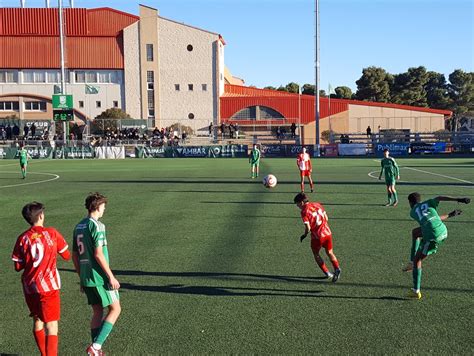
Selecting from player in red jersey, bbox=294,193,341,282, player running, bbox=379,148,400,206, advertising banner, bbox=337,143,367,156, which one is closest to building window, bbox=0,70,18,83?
advertising banner, bbox=337,143,367,156

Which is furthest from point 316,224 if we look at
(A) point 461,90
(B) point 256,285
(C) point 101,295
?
(A) point 461,90

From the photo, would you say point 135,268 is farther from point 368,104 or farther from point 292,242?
point 368,104

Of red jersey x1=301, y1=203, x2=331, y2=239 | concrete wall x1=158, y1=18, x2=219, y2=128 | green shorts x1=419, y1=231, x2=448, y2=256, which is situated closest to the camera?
green shorts x1=419, y1=231, x2=448, y2=256

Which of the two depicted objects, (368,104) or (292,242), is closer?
(292,242)

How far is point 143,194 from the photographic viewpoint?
21016 millimetres

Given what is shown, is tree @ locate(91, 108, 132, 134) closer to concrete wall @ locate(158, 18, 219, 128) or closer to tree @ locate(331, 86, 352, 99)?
concrete wall @ locate(158, 18, 219, 128)

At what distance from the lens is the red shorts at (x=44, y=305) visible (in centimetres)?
567

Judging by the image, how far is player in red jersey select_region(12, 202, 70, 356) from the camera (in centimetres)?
565

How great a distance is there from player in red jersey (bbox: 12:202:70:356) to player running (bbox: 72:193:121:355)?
0.28 metres

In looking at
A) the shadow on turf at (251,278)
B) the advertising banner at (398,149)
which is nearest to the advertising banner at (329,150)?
the advertising banner at (398,149)

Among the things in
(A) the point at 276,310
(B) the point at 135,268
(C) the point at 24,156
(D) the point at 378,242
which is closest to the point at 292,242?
(D) the point at 378,242

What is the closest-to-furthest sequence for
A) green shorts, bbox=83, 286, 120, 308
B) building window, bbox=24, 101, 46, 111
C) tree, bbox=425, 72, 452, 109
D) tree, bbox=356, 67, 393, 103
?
green shorts, bbox=83, 286, 120, 308
building window, bbox=24, 101, 46, 111
tree, bbox=356, 67, 393, 103
tree, bbox=425, 72, 452, 109

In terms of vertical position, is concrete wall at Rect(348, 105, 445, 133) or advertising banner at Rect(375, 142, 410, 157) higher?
concrete wall at Rect(348, 105, 445, 133)

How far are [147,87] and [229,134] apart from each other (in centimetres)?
1816
